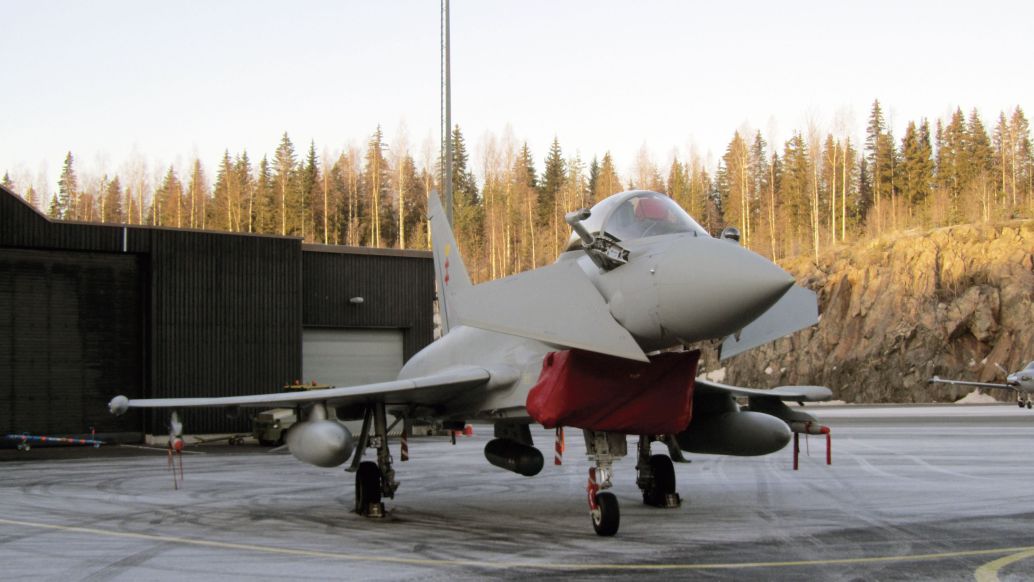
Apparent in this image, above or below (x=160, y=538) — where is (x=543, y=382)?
above

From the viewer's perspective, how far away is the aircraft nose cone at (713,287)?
7488 mm

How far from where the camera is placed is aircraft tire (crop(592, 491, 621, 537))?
888 centimetres

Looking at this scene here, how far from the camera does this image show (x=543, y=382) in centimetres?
925

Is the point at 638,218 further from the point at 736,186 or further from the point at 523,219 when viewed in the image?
the point at 736,186

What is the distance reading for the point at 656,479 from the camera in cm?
1184

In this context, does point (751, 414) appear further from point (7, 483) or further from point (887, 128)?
point (887, 128)

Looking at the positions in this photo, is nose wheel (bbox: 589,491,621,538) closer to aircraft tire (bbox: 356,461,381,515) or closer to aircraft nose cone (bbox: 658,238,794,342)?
aircraft nose cone (bbox: 658,238,794,342)

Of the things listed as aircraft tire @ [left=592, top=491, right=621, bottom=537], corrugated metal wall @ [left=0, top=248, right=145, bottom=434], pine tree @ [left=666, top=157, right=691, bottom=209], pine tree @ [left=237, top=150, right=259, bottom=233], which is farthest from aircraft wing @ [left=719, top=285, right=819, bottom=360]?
pine tree @ [left=666, top=157, right=691, bottom=209]

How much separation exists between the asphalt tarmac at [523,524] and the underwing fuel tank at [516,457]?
20.3 inches

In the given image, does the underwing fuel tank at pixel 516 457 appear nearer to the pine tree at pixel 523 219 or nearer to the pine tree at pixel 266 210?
the pine tree at pixel 523 219

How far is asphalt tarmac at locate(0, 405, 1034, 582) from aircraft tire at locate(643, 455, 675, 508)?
1.00 ft

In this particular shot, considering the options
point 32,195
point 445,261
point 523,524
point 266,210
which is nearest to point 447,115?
point 445,261

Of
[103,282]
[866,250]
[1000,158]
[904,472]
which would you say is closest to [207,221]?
[866,250]

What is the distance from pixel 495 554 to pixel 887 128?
322 feet
